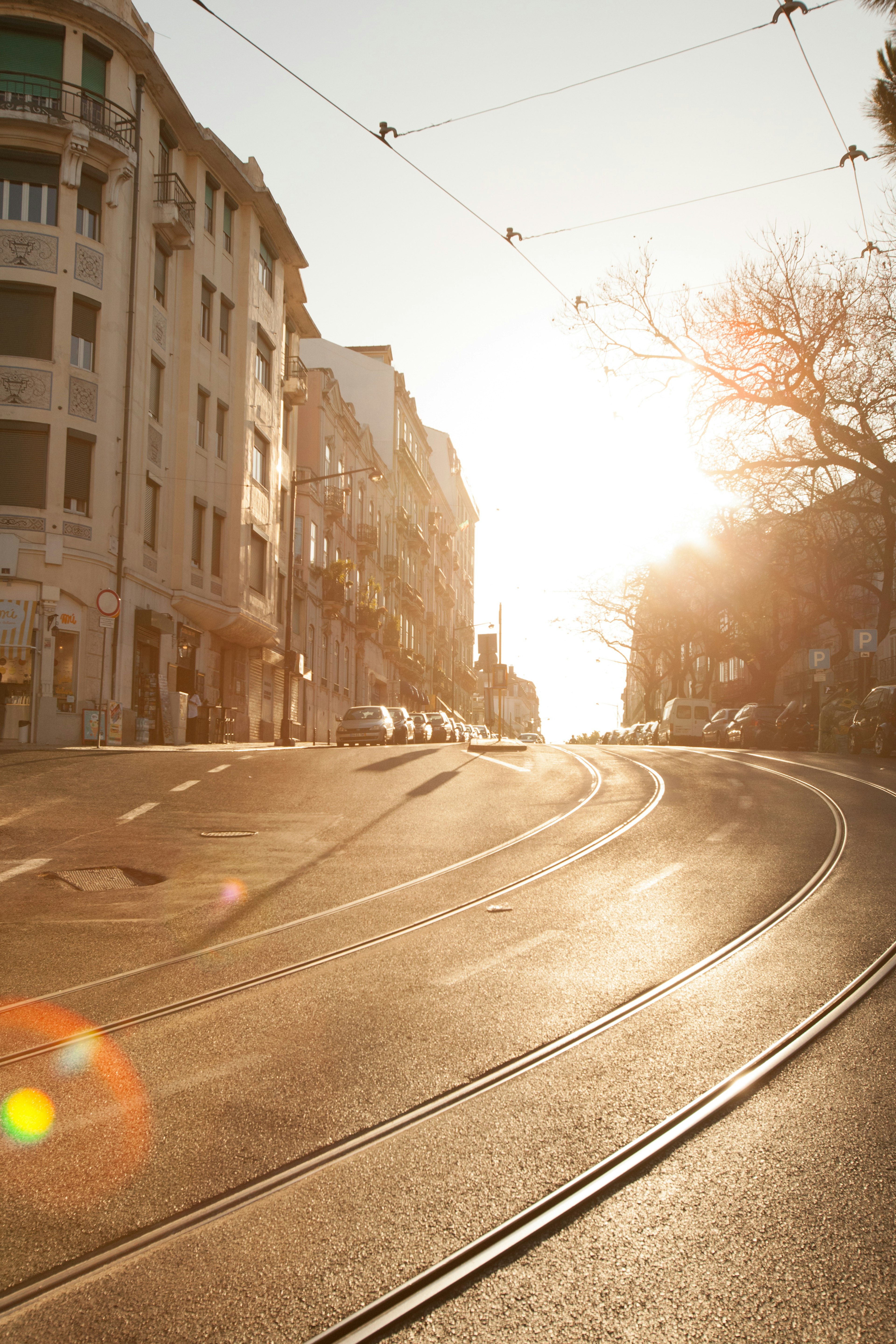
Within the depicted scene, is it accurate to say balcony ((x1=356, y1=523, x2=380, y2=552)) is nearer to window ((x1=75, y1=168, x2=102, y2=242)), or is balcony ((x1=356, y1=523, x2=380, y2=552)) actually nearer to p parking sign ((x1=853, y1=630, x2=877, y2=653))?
window ((x1=75, y1=168, x2=102, y2=242))

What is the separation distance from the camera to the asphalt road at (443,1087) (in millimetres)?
2893

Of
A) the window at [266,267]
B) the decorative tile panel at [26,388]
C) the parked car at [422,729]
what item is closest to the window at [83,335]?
the decorative tile panel at [26,388]

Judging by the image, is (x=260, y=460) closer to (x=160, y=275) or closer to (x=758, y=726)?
(x=160, y=275)

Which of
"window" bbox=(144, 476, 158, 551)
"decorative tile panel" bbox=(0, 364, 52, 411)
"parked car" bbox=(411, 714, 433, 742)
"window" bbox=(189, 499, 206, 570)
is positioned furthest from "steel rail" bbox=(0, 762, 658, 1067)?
"parked car" bbox=(411, 714, 433, 742)

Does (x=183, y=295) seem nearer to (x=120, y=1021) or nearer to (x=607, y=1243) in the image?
(x=120, y=1021)

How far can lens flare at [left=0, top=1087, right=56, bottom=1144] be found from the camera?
13.2ft

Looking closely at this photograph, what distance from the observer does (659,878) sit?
9727 mm

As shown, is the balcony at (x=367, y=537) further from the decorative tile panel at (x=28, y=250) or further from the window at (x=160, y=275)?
the decorative tile panel at (x=28, y=250)

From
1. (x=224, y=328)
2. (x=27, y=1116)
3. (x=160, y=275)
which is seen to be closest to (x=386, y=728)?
(x=224, y=328)

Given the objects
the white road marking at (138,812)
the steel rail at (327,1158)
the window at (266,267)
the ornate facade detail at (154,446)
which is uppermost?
the window at (266,267)

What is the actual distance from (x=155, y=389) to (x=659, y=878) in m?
25.5

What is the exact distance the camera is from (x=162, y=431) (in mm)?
31609

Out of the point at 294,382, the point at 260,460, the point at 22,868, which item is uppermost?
the point at 294,382

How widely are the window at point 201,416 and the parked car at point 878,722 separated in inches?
769
